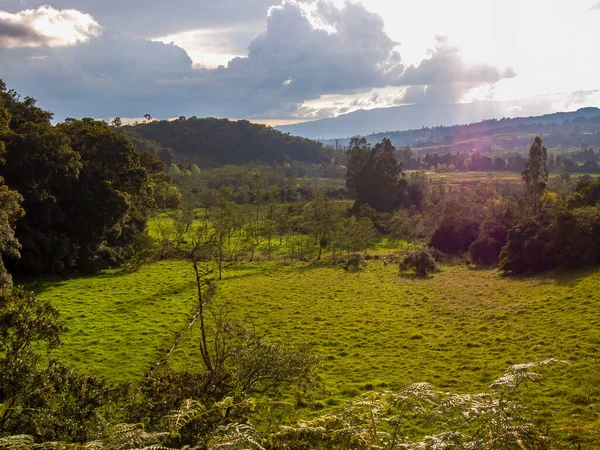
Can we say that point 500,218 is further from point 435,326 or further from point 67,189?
point 67,189

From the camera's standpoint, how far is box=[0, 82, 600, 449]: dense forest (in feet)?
17.2

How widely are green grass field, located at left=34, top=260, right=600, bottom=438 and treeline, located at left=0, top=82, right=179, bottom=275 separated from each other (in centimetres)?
356

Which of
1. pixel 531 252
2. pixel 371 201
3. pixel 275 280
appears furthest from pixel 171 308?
pixel 371 201

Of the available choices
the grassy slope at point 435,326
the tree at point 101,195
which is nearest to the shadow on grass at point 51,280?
the tree at point 101,195

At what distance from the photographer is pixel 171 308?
34562 millimetres

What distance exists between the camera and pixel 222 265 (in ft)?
183

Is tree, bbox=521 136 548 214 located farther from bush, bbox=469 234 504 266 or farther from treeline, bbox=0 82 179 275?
treeline, bbox=0 82 179 275

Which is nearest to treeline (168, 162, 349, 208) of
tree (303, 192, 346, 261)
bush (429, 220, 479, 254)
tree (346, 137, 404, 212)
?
tree (346, 137, 404, 212)

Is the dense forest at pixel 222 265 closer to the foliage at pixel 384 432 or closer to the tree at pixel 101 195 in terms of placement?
the foliage at pixel 384 432

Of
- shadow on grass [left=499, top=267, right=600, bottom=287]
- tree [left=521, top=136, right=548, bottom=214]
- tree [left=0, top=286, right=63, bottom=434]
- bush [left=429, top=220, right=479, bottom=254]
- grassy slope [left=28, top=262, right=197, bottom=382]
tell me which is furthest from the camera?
bush [left=429, top=220, right=479, bottom=254]

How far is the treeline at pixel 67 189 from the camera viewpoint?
37031 millimetres

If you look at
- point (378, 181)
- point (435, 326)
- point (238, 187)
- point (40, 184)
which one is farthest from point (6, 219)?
point (238, 187)

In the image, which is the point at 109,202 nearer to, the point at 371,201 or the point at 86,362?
the point at 86,362

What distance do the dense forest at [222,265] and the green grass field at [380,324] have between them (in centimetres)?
176
